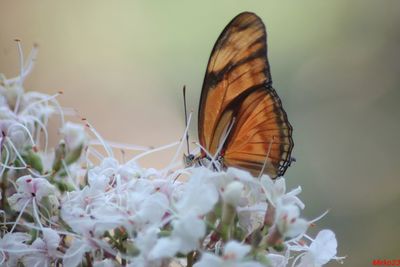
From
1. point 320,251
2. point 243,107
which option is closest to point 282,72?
point 243,107

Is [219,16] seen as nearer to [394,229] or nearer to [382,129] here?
[382,129]

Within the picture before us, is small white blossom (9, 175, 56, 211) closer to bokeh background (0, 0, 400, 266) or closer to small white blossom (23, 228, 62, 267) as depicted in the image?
small white blossom (23, 228, 62, 267)

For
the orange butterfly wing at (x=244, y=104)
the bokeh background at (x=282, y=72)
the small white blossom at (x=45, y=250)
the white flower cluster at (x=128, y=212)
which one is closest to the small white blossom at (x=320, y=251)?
the white flower cluster at (x=128, y=212)

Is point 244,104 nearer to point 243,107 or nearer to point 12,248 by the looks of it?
point 243,107

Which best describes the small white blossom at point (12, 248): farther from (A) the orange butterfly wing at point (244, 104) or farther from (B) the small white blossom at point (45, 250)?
(A) the orange butterfly wing at point (244, 104)

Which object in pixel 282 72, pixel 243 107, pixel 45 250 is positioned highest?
pixel 243 107

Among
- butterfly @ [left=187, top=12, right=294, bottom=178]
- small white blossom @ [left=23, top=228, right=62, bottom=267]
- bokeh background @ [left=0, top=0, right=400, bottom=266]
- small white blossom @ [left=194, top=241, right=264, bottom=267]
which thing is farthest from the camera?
bokeh background @ [left=0, top=0, right=400, bottom=266]

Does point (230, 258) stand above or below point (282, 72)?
above

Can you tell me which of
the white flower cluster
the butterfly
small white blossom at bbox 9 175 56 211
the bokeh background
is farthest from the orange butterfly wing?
the bokeh background
